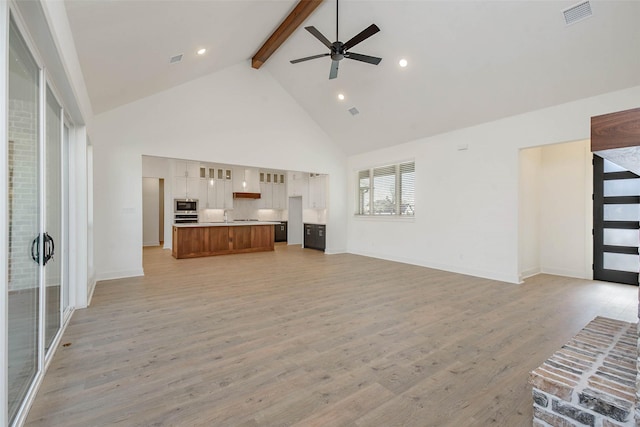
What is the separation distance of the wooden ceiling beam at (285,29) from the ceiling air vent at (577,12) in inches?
130

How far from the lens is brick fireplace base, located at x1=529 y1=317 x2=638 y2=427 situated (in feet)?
4.85

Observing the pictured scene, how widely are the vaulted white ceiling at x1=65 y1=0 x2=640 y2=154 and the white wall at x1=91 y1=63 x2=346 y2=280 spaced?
0.36 metres

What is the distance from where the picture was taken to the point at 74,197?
3543 millimetres

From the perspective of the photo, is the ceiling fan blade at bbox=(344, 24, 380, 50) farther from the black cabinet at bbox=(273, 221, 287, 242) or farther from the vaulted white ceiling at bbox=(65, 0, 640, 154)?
the black cabinet at bbox=(273, 221, 287, 242)

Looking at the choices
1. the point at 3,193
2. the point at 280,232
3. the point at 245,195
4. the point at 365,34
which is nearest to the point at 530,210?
the point at 365,34

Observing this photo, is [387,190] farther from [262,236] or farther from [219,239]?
[219,239]

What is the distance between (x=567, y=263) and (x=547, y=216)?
0.99 m

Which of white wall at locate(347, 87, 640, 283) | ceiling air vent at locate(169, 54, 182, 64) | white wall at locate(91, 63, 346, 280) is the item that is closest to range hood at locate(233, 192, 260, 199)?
white wall at locate(91, 63, 346, 280)

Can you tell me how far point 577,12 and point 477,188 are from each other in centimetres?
296

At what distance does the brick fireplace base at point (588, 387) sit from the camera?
148 centimetres

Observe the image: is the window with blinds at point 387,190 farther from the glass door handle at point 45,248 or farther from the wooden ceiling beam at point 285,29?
the glass door handle at point 45,248

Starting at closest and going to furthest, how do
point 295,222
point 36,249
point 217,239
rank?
1. point 36,249
2. point 217,239
3. point 295,222

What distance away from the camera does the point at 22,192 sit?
1.92m

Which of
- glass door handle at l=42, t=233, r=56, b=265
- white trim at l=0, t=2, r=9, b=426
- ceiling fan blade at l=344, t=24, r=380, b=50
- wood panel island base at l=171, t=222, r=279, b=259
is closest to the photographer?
white trim at l=0, t=2, r=9, b=426
